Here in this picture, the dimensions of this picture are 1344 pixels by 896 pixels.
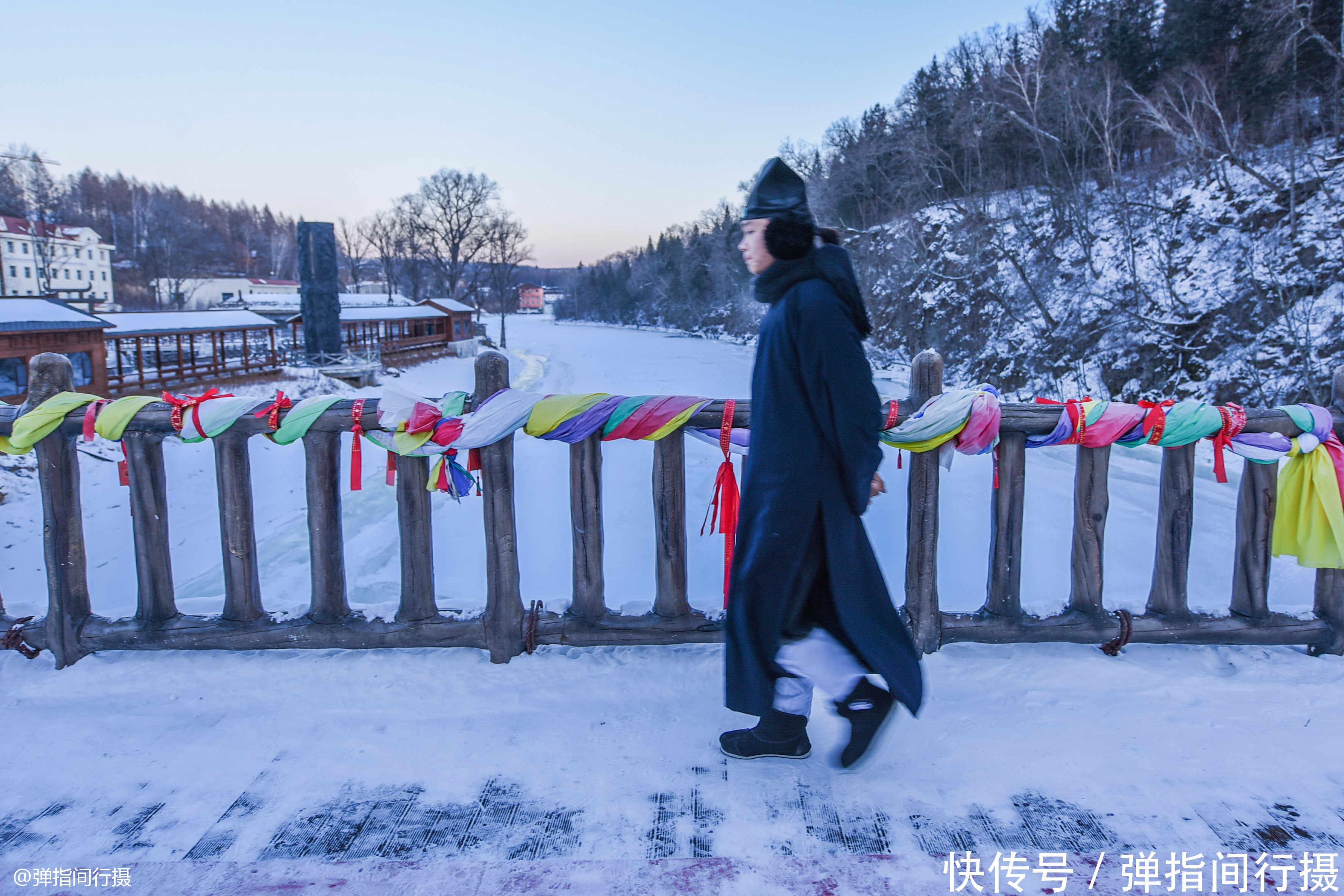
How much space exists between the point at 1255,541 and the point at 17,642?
4.74m

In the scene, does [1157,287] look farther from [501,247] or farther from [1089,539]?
[501,247]

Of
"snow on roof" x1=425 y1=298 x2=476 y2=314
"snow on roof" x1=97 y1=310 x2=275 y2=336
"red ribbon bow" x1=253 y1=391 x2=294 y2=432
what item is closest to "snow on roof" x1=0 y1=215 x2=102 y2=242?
"snow on roof" x1=425 y1=298 x2=476 y2=314

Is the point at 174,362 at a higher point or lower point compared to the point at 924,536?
higher

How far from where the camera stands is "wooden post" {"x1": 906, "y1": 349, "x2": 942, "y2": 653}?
281cm

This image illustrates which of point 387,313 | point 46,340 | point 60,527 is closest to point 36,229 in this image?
point 387,313

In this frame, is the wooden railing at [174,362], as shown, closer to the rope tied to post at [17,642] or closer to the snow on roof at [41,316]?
the snow on roof at [41,316]

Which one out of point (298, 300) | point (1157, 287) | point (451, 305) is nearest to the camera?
point (1157, 287)

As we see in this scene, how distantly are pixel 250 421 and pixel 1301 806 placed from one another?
3474 millimetres

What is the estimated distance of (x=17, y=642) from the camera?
2857 mm

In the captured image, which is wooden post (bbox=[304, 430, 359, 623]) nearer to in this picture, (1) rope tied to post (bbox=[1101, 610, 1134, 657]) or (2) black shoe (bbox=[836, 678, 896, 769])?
(2) black shoe (bbox=[836, 678, 896, 769])

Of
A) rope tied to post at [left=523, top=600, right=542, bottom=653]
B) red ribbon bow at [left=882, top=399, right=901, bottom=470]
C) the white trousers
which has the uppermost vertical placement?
red ribbon bow at [left=882, top=399, right=901, bottom=470]

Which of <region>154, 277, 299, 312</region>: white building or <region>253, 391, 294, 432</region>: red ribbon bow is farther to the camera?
<region>154, 277, 299, 312</region>: white building

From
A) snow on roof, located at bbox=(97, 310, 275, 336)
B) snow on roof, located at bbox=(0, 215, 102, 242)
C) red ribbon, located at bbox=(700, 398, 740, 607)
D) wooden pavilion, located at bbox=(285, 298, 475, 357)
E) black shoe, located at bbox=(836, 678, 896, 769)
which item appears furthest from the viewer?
snow on roof, located at bbox=(0, 215, 102, 242)

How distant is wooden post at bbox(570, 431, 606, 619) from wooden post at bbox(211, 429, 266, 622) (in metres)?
1.20
